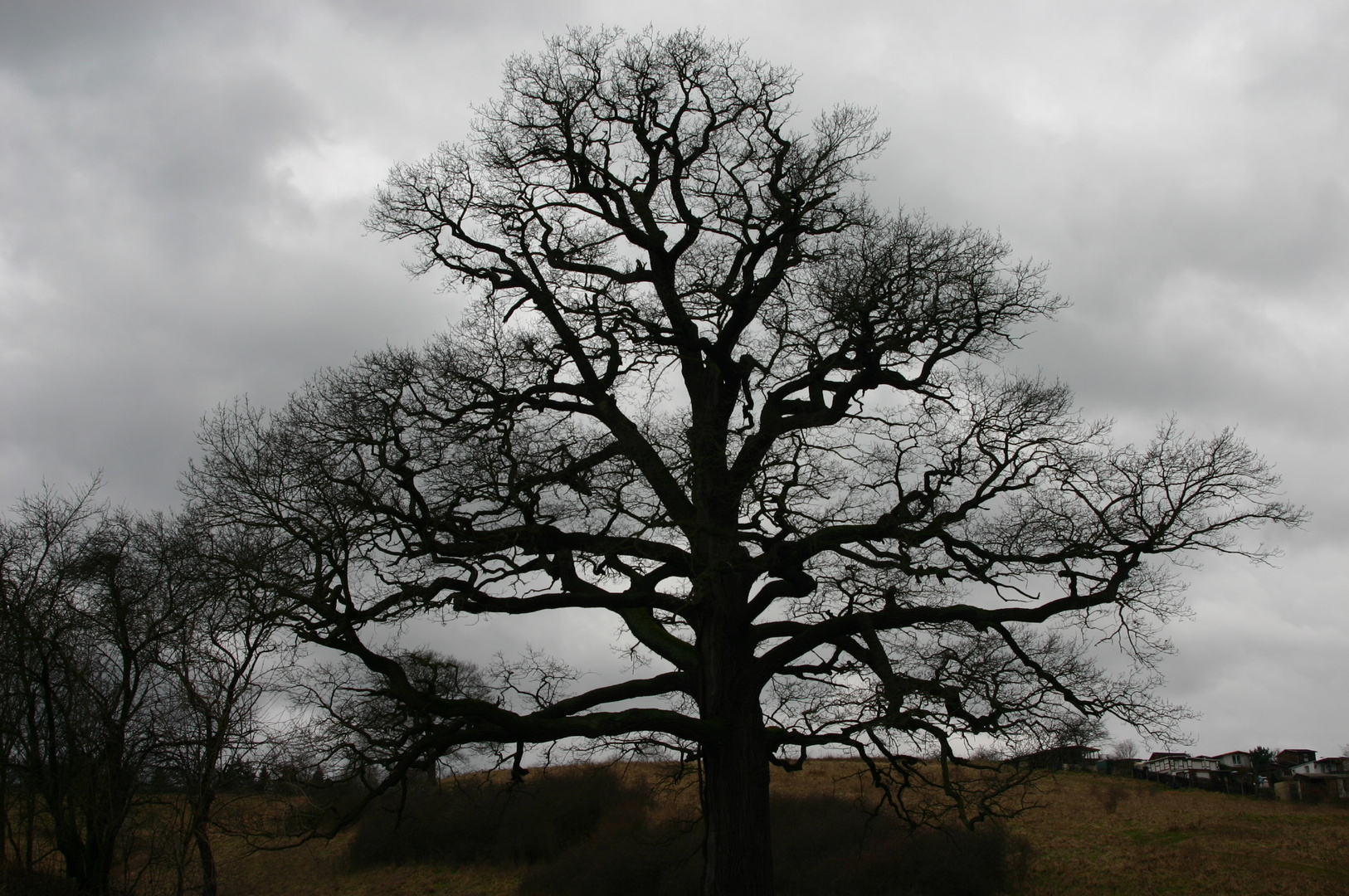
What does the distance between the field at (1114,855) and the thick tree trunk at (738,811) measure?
2.03m

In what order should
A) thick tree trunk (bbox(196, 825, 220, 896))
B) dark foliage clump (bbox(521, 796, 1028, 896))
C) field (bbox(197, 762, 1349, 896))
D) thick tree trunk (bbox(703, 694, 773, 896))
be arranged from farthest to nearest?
dark foliage clump (bbox(521, 796, 1028, 896))
field (bbox(197, 762, 1349, 896))
thick tree trunk (bbox(196, 825, 220, 896))
thick tree trunk (bbox(703, 694, 773, 896))

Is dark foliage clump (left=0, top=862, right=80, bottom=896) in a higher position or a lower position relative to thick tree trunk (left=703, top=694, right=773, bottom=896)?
lower

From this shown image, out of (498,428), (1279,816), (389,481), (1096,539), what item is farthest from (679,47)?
(1279,816)

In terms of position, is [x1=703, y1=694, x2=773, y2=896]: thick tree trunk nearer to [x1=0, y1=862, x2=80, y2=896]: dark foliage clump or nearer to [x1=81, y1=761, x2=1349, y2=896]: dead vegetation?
[x1=81, y1=761, x2=1349, y2=896]: dead vegetation

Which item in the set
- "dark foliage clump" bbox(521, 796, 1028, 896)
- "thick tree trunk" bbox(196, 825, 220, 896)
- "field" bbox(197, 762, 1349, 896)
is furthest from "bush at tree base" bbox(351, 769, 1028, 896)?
"thick tree trunk" bbox(196, 825, 220, 896)

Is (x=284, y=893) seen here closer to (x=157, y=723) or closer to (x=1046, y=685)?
(x=157, y=723)

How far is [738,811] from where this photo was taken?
33.4ft

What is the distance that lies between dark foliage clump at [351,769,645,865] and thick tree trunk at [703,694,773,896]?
1200 centimetres

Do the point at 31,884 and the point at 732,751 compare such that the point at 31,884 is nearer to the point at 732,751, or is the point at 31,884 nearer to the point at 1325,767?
the point at 732,751

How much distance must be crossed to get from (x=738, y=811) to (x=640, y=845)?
9.05 metres

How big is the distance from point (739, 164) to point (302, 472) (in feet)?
25.5

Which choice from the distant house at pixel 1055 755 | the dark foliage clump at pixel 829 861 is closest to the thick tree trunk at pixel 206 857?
the dark foliage clump at pixel 829 861

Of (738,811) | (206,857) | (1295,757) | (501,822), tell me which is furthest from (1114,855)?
(1295,757)

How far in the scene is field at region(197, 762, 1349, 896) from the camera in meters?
14.6
